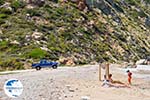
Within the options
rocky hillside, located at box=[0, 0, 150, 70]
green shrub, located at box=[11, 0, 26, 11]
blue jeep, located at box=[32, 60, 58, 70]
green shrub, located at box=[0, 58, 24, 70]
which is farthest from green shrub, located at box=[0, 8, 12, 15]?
blue jeep, located at box=[32, 60, 58, 70]

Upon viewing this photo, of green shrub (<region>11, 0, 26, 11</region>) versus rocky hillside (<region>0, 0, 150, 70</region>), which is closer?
rocky hillside (<region>0, 0, 150, 70</region>)

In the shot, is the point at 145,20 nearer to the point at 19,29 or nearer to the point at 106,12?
the point at 106,12

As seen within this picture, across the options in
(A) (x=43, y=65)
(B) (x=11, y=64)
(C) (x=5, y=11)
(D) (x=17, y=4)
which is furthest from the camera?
(D) (x=17, y=4)

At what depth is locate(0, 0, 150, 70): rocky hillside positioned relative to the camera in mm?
76750

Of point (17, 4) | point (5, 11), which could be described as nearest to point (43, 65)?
point (5, 11)

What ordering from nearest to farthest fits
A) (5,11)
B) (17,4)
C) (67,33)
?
1. (67,33)
2. (5,11)
3. (17,4)

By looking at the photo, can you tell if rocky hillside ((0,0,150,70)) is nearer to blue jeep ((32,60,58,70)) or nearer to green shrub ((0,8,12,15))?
green shrub ((0,8,12,15))

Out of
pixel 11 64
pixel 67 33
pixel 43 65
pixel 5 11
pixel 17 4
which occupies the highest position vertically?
pixel 17 4

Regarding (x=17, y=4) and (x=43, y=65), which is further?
(x=17, y=4)

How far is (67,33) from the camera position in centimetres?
9125

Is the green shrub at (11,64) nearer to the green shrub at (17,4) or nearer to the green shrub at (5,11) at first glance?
the green shrub at (5,11)

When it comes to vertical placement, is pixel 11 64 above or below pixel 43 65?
above

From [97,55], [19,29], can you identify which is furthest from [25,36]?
[97,55]

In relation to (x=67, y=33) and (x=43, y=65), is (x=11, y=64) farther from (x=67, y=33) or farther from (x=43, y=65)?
(x=67, y=33)
